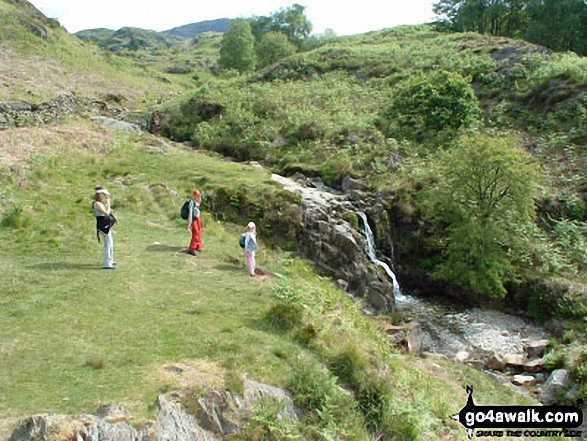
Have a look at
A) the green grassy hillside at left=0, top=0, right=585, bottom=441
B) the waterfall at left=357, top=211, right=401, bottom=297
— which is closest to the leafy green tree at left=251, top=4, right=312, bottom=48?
the green grassy hillside at left=0, top=0, right=585, bottom=441

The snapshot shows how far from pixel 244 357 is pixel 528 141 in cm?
2948

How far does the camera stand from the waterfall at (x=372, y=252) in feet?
83.0

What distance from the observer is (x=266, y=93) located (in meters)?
44.4

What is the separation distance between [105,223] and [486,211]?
53.1 feet

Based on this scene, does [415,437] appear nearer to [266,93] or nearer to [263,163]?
[263,163]

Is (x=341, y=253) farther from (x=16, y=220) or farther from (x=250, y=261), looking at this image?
(x=16, y=220)

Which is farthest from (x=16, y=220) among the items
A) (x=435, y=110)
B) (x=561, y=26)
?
(x=561, y=26)

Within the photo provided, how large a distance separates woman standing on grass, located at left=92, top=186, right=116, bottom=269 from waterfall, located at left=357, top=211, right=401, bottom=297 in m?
12.8

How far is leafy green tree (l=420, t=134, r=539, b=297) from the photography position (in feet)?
77.4

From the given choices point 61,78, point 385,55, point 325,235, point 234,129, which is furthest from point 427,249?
point 61,78

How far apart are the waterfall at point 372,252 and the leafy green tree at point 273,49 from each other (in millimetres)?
51263

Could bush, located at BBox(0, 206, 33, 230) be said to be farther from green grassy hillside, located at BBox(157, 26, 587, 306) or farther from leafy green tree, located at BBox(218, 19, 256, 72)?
leafy green tree, located at BBox(218, 19, 256, 72)

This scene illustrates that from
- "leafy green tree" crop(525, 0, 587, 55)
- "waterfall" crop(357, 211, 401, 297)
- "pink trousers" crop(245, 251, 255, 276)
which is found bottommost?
"waterfall" crop(357, 211, 401, 297)

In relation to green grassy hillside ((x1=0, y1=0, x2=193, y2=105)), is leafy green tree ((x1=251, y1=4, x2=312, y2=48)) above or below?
above
